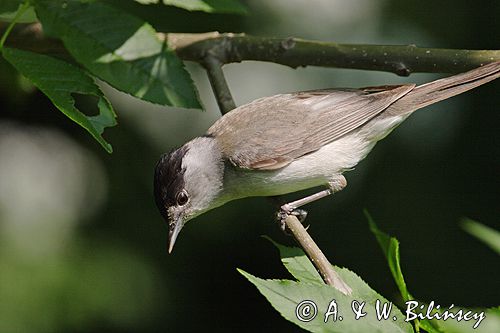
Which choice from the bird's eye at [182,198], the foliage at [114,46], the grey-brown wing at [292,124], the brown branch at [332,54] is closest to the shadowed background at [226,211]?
the grey-brown wing at [292,124]

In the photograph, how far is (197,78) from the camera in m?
5.75

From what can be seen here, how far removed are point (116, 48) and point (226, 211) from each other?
113 inches

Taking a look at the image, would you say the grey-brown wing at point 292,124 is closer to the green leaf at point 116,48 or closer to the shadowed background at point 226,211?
the green leaf at point 116,48

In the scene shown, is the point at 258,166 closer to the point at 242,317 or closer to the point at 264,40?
the point at 264,40

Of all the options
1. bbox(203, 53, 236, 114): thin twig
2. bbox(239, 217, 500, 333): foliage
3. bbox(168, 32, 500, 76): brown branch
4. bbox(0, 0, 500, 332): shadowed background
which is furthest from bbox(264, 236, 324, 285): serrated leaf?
bbox(0, 0, 500, 332): shadowed background

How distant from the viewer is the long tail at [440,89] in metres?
3.11

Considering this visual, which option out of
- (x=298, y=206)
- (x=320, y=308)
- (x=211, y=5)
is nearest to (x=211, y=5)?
(x=211, y=5)

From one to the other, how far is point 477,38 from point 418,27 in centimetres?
46

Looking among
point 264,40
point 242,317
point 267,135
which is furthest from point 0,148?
point 264,40

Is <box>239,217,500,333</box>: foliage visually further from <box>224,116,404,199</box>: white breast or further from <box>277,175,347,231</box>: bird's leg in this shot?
<box>224,116,404,199</box>: white breast

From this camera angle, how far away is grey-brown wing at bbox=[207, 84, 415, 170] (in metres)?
3.68

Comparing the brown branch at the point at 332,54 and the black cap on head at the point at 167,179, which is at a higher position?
the brown branch at the point at 332,54

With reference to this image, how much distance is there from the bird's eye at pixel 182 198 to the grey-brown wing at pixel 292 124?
0.27 metres

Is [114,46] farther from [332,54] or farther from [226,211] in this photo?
[226,211]
